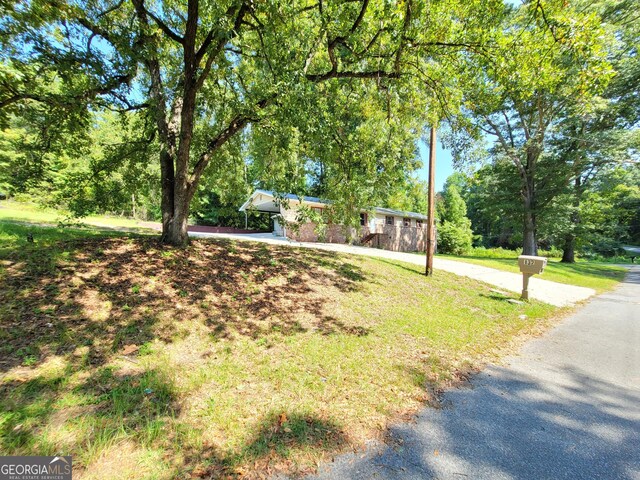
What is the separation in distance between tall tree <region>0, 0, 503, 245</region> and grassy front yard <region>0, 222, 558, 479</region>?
1.84m

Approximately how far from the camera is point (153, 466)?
188 centimetres

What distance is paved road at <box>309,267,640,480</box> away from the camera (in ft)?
6.61

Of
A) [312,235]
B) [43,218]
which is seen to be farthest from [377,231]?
[43,218]

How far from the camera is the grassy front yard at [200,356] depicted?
81.0 inches

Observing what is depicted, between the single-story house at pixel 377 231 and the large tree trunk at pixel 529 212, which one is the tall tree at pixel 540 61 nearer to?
the single-story house at pixel 377 231

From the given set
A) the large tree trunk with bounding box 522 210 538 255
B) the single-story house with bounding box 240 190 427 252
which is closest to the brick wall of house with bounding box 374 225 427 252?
the single-story house with bounding box 240 190 427 252

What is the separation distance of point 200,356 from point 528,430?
3452 mm

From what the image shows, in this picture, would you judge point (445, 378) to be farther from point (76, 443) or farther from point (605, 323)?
point (605, 323)

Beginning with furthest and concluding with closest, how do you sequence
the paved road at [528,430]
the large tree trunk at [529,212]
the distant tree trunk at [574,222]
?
the large tree trunk at [529,212]
the distant tree trunk at [574,222]
the paved road at [528,430]

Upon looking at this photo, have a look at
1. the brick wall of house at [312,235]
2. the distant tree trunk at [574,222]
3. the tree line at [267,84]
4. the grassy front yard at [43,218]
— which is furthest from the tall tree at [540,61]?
the distant tree trunk at [574,222]

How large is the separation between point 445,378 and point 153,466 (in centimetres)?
313

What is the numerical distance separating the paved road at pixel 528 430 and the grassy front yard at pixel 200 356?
0.28 meters

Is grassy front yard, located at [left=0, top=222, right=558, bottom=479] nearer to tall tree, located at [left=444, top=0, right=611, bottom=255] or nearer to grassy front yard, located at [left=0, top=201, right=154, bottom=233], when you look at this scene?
grassy front yard, located at [left=0, top=201, right=154, bottom=233]

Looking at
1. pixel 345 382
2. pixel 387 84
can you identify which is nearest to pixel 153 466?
pixel 345 382
